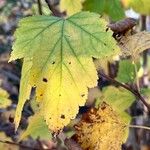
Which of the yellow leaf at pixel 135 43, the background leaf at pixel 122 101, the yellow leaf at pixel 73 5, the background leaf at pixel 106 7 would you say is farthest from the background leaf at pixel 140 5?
the yellow leaf at pixel 135 43

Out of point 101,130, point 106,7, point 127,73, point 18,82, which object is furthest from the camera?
point 18,82

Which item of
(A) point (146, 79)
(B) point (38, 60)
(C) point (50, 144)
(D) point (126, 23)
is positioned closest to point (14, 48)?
(B) point (38, 60)

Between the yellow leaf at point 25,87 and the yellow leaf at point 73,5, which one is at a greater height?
the yellow leaf at point 73,5

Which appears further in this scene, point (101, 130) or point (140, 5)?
point (140, 5)

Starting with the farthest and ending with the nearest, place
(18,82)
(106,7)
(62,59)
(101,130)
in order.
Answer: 1. (18,82)
2. (106,7)
3. (101,130)
4. (62,59)

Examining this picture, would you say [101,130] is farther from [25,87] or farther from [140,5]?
[140,5]

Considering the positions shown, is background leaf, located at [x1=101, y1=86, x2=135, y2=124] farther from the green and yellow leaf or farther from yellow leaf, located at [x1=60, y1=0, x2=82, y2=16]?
the green and yellow leaf

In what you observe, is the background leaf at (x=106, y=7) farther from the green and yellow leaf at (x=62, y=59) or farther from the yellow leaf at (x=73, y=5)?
the green and yellow leaf at (x=62, y=59)

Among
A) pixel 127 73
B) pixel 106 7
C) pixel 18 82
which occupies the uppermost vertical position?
pixel 106 7

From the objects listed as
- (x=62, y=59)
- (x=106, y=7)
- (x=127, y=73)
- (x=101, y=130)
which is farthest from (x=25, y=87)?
(x=106, y=7)
